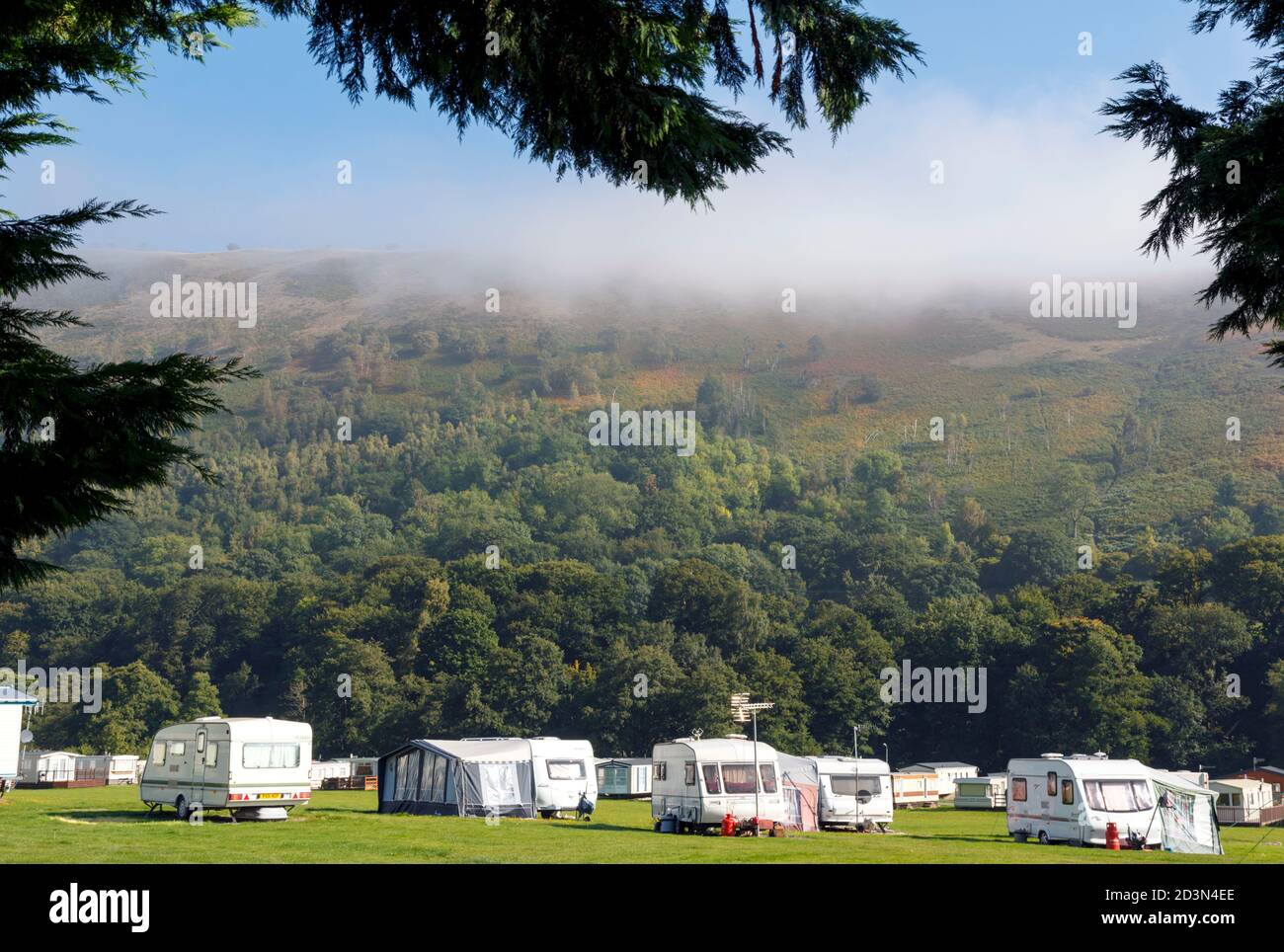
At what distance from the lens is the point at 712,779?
83.3ft

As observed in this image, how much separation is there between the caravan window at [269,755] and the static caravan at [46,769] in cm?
3268

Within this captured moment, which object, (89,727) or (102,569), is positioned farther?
(102,569)

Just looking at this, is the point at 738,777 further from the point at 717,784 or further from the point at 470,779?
the point at 470,779

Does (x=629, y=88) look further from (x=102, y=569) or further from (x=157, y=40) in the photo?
(x=102, y=569)

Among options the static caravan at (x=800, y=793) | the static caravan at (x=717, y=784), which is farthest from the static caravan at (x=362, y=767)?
the static caravan at (x=717, y=784)

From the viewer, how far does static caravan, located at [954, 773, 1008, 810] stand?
43906mm

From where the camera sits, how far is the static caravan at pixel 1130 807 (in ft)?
74.5

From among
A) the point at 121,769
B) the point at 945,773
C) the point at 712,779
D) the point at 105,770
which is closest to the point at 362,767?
the point at 121,769

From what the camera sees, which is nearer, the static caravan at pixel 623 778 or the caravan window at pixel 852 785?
the caravan window at pixel 852 785

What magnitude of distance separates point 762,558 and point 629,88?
14967 cm

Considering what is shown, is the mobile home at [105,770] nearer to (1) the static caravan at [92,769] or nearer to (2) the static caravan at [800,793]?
(1) the static caravan at [92,769]

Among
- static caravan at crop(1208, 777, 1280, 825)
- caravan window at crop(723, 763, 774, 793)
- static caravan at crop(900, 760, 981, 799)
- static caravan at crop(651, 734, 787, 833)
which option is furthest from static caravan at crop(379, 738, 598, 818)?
static caravan at crop(1208, 777, 1280, 825)

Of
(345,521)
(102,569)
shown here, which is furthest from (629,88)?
(345,521)
